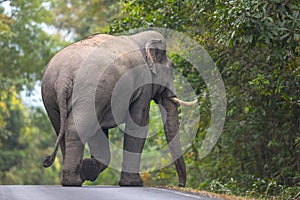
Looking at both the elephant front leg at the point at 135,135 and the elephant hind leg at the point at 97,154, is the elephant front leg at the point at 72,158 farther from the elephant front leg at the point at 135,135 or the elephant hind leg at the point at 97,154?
the elephant front leg at the point at 135,135

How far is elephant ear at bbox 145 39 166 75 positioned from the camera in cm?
1315

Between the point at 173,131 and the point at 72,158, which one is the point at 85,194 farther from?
the point at 173,131

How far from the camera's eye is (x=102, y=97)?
12023 millimetres

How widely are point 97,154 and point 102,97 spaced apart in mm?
1338

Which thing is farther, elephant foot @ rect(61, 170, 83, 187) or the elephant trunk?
the elephant trunk

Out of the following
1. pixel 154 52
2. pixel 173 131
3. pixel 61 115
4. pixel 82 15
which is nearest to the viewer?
pixel 61 115

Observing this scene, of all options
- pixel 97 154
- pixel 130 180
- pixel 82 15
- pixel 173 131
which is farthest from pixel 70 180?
pixel 82 15

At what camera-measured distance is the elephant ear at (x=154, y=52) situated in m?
13.1

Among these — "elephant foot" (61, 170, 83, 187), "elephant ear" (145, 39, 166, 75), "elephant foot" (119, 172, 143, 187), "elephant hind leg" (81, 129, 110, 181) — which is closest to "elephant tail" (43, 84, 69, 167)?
"elephant foot" (61, 170, 83, 187)

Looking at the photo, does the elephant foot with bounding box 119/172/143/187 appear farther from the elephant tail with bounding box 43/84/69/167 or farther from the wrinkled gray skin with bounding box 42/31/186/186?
the elephant tail with bounding box 43/84/69/167

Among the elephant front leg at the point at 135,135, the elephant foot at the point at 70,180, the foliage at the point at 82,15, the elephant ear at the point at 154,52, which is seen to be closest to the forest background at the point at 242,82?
the foliage at the point at 82,15

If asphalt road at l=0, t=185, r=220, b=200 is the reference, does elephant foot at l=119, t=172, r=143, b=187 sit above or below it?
below

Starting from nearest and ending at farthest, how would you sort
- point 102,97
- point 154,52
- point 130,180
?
point 102,97
point 130,180
point 154,52

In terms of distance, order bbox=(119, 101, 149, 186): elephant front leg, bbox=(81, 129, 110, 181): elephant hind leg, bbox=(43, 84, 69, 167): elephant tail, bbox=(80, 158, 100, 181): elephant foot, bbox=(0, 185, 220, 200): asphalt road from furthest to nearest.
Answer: bbox=(119, 101, 149, 186): elephant front leg
bbox=(81, 129, 110, 181): elephant hind leg
bbox=(80, 158, 100, 181): elephant foot
bbox=(43, 84, 69, 167): elephant tail
bbox=(0, 185, 220, 200): asphalt road
